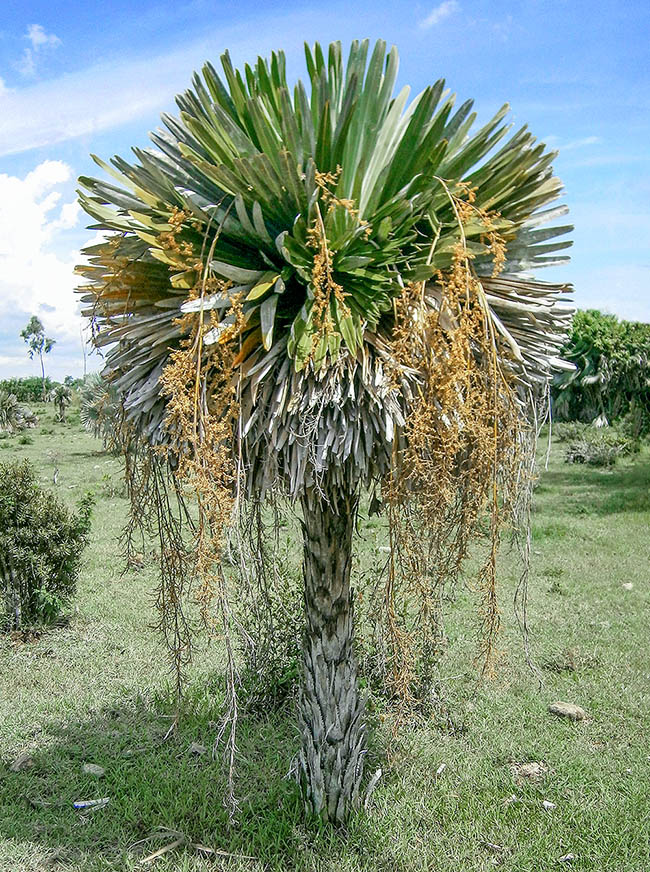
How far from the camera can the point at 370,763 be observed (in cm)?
545

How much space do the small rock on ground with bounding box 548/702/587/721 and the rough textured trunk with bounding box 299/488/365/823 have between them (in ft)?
8.48

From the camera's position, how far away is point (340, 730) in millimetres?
4430

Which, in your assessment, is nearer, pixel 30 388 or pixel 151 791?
pixel 151 791

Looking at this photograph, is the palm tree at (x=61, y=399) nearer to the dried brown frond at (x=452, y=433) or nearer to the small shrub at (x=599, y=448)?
the small shrub at (x=599, y=448)

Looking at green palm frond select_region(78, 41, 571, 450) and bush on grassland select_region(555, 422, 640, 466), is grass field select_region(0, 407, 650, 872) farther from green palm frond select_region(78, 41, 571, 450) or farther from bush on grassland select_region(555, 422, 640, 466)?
bush on grassland select_region(555, 422, 640, 466)

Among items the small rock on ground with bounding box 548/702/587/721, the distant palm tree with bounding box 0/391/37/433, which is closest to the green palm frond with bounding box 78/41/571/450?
the small rock on ground with bounding box 548/702/587/721

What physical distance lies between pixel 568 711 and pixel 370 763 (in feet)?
6.63

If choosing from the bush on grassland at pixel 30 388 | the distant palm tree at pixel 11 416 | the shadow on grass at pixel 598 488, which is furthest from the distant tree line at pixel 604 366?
the bush on grassland at pixel 30 388

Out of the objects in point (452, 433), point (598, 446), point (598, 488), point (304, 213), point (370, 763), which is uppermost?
point (304, 213)

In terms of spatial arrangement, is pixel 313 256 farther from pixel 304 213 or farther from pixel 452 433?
pixel 452 433

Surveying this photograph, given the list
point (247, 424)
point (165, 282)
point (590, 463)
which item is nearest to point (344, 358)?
point (247, 424)

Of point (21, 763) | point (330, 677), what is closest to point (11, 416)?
point (21, 763)

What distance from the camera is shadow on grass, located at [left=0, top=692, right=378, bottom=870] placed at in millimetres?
4625

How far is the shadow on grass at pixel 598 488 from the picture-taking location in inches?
621
